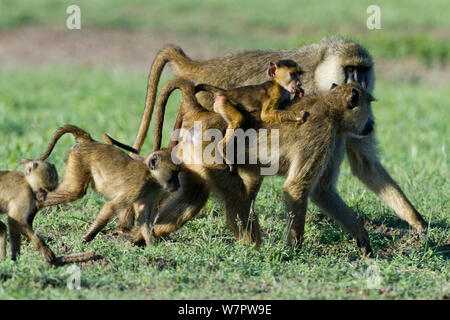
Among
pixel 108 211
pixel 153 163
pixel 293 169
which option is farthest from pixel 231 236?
pixel 108 211

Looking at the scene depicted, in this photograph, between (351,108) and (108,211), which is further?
(351,108)

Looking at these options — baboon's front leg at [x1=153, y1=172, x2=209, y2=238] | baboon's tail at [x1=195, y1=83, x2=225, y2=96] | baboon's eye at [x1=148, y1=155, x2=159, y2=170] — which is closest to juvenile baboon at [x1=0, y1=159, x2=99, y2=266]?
baboon's eye at [x1=148, y1=155, x2=159, y2=170]

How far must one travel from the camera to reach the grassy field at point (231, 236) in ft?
12.8

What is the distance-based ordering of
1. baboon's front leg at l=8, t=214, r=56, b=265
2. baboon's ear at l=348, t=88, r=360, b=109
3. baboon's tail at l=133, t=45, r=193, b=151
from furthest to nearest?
baboon's tail at l=133, t=45, r=193, b=151 → baboon's ear at l=348, t=88, r=360, b=109 → baboon's front leg at l=8, t=214, r=56, b=265

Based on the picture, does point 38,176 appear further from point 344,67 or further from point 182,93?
point 344,67

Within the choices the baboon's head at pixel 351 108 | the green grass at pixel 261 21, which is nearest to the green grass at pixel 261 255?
the baboon's head at pixel 351 108

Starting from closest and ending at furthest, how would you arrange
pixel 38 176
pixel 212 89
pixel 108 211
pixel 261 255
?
pixel 38 176 < pixel 108 211 < pixel 261 255 < pixel 212 89

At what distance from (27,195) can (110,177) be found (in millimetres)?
564

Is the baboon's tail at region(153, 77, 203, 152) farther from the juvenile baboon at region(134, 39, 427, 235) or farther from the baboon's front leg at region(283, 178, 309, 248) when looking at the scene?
the baboon's front leg at region(283, 178, 309, 248)

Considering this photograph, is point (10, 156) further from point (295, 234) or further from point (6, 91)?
point (6, 91)

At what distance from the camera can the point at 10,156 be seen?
21.4 ft

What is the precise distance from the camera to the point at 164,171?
445 cm

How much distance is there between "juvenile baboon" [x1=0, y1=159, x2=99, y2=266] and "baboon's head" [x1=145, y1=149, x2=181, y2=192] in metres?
0.64

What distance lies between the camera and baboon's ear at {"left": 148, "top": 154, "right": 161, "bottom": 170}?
4.46 metres
